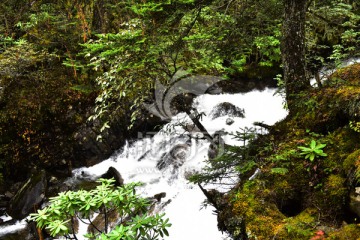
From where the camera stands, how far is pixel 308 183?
3.29 metres

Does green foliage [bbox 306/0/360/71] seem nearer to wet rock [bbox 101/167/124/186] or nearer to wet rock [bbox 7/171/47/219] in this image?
wet rock [bbox 101/167/124/186]

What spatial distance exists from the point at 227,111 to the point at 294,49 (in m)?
6.67

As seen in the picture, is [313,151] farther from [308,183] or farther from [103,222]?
[103,222]

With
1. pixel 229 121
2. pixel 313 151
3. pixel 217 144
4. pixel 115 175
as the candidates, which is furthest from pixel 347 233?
pixel 229 121

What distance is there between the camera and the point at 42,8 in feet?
33.0

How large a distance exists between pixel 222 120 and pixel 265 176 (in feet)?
24.6

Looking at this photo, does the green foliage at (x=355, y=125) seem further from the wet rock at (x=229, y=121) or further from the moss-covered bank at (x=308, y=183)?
the wet rock at (x=229, y=121)

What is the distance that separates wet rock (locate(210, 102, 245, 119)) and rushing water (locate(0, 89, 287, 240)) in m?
0.18

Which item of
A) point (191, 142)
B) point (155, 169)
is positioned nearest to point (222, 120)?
point (191, 142)

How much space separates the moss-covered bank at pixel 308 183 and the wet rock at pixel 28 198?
6.91 metres

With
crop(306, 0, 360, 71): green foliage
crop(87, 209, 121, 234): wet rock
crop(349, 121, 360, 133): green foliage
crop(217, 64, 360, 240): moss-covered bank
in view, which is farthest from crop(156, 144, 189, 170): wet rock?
crop(349, 121, 360, 133): green foliage

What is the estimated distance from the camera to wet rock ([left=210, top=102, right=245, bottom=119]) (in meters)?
11.1

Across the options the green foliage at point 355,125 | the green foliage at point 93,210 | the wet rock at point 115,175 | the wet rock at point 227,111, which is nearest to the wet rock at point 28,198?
the wet rock at point 115,175

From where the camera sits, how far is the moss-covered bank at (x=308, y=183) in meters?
2.74
